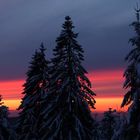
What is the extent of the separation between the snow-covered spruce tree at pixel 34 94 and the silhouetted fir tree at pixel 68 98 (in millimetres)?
6741

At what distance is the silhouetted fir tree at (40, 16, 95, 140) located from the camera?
33.8 meters

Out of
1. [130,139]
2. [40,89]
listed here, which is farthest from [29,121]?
[130,139]

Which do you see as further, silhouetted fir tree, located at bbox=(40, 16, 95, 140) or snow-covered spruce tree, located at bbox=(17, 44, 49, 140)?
snow-covered spruce tree, located at bbox=(17, 44, 49, 140)

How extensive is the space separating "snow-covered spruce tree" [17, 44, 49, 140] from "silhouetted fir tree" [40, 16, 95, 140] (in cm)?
674

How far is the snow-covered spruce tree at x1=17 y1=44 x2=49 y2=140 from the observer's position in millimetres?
41562

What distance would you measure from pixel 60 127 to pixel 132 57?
35.7ft

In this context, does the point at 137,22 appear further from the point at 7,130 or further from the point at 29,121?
the point at 29,121

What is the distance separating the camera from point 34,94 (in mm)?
41938

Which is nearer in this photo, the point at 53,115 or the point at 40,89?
the point at 53,115

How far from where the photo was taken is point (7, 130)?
3762 cm

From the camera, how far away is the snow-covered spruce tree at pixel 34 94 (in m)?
41.6

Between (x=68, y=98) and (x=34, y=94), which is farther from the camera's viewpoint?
(x=34, y=94)

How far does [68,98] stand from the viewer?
33.4 m

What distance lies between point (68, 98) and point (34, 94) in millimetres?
9111
